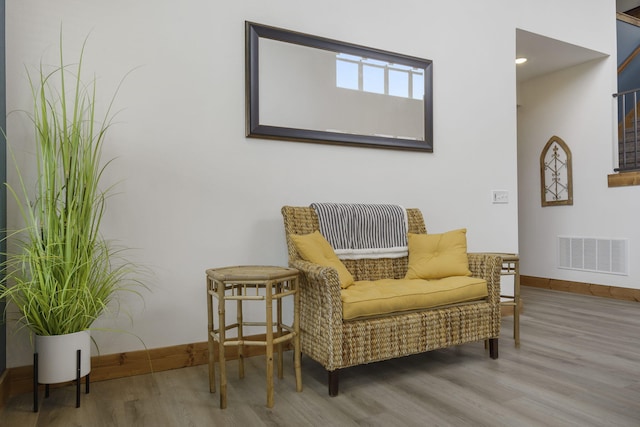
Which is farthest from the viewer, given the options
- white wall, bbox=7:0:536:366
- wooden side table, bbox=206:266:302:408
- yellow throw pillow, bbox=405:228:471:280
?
yellow throw pillow, bbox=405:228:471:280

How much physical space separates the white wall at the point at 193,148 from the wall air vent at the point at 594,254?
2.55 m

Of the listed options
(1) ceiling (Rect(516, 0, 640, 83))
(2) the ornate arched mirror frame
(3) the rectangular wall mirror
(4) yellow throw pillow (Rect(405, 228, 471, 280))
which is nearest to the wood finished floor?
(4) yellow throw pillow (Rect(405, 228, 471, 280))

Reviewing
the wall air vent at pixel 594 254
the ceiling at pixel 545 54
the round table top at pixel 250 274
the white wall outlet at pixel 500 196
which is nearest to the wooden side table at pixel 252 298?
the round table top at pixel 250 274

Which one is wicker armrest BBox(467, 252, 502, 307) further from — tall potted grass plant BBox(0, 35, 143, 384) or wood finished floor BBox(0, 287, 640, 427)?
tall potted grass plant BBox(0, 35, 143, 384)

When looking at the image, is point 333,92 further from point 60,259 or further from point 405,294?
point 60,259

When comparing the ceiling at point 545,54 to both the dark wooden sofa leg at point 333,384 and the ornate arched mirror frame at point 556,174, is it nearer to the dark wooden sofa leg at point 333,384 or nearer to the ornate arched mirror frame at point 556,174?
the ornate arched mirror frame at point 556,174

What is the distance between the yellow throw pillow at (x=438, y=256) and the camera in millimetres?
2689

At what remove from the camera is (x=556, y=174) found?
5.19m

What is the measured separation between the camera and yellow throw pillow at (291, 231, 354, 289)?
2.35 meters

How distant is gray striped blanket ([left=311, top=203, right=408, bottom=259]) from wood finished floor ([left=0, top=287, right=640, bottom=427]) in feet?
2.26

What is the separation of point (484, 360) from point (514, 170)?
6.57ft

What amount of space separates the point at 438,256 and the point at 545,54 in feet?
10.7

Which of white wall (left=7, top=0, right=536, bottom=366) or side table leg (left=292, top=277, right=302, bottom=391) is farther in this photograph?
white wall (left=7, top=0, right=536, bottom=366)

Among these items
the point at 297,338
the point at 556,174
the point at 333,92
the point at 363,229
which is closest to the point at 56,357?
the point at 297,338
